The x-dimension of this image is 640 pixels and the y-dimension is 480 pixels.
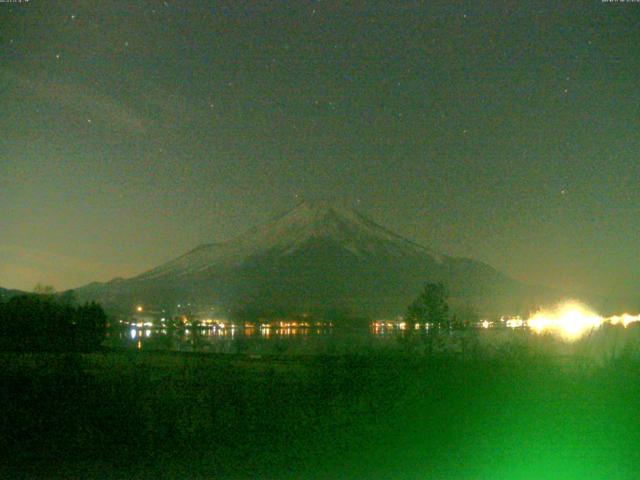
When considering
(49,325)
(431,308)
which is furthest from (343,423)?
(49,325)

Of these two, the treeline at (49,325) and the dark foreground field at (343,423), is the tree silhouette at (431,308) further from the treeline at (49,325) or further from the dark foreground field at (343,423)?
the dark foreground field at (343,423)

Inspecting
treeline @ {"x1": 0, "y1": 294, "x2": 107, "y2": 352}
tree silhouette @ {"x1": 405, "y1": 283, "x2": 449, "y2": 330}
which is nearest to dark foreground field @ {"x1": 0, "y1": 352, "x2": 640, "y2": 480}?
treeline @ {"x1": 0, "y1": 294, "x2": 107, "y2": 352}

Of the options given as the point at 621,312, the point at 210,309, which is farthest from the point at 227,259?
the point at 621,312

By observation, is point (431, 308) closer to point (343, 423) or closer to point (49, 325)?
point (49, 325)

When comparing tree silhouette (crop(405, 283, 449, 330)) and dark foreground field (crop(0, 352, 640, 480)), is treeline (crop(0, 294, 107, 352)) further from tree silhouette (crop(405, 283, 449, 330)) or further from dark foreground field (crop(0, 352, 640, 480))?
dark foreground field (crop(0, 352, 640, 480))

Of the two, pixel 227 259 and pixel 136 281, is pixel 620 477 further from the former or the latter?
pixel 227 259

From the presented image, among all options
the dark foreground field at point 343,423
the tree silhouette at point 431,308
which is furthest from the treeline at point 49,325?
the dark foreground field at point 343,423
